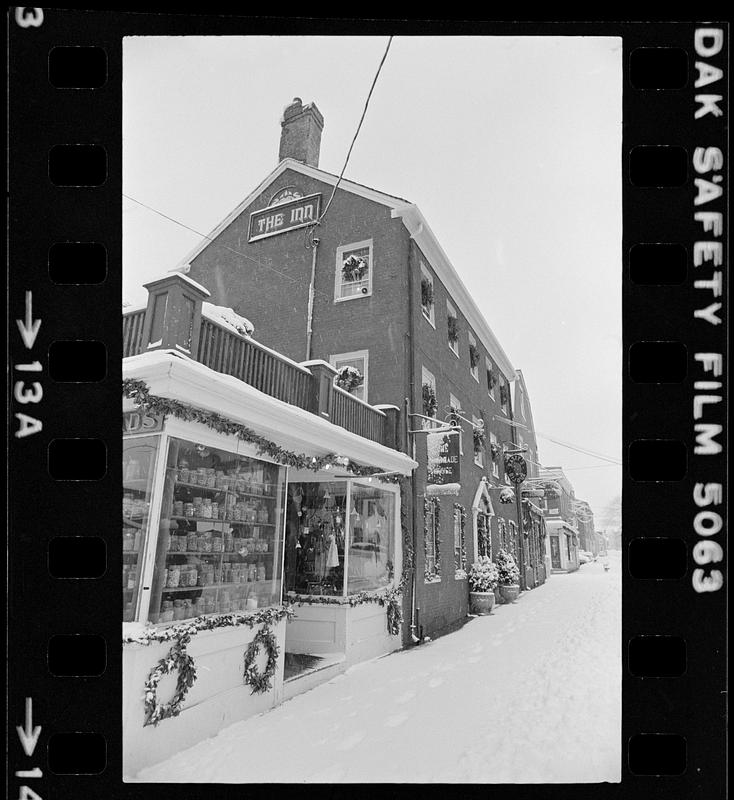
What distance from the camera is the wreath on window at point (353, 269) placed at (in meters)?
7.00

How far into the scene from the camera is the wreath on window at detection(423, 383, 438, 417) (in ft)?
23.6

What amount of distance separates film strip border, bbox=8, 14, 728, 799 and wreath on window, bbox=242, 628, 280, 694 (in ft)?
6.63

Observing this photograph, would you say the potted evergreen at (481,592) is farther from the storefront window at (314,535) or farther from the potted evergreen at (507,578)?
the storefront window at (314,535)

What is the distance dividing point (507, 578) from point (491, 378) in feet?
9.20

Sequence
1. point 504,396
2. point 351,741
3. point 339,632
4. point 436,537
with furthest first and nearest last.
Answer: point 504,396, point 436,537, point 339,632, point 351,741

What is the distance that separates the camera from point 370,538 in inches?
274

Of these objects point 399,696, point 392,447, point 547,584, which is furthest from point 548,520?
point 399,696

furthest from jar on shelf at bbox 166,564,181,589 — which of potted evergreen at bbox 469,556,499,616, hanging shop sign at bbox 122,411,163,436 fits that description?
potted evergreen at bbox 469,556,499,616

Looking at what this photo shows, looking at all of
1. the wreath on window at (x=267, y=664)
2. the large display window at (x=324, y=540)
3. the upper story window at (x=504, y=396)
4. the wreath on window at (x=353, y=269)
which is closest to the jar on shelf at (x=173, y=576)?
the wreath on window at (x=267, y=664)

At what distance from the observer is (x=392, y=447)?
680 centimetres

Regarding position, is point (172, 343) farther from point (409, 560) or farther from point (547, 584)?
point (547, 584)

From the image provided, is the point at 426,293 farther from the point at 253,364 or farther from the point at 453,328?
the point at 253,364

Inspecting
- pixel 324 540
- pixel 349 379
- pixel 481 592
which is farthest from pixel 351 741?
pixel 349 379
